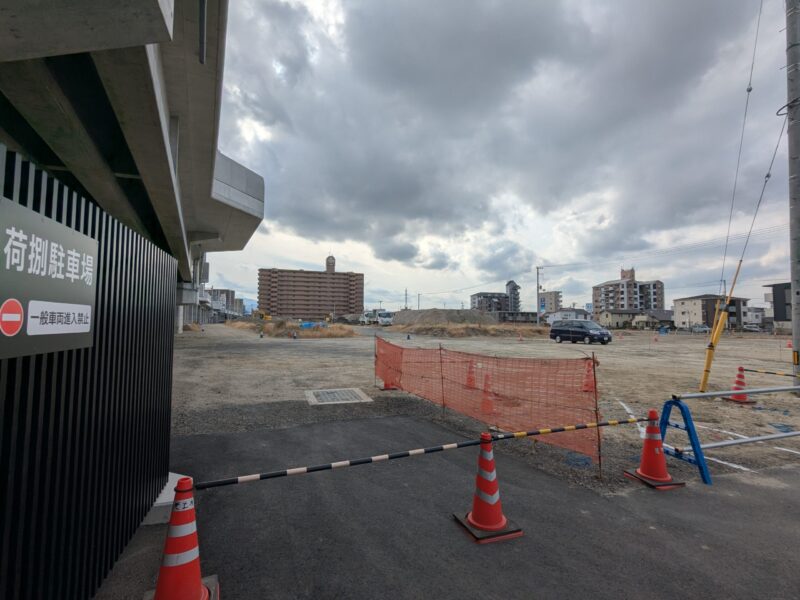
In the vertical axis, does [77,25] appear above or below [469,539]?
above

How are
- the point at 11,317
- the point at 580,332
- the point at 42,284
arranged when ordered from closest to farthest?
the point at 11,317
the point at 42,284
the point at 580,332

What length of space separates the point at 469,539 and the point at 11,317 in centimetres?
371

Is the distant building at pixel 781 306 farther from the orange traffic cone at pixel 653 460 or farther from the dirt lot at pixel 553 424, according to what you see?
the orange traffic cone at pixel 653 460

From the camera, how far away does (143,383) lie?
12.6 ft

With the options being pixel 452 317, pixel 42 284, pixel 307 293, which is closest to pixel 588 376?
pixel 42 284

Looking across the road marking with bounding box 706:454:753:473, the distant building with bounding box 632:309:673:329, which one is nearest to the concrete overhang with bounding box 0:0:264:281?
the road marking with bounding box 706:454:753:473

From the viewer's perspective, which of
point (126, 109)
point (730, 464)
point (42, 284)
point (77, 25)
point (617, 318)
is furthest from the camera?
point (617, 318)

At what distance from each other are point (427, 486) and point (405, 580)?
1.66m

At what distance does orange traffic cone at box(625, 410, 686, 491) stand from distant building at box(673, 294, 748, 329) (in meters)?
116

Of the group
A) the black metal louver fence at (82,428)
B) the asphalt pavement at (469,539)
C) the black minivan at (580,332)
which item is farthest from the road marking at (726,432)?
the black minivan at (580,332)

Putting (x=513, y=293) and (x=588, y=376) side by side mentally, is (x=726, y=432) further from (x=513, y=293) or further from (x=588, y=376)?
(x=513, y=293)

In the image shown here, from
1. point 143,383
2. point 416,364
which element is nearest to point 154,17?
point 143,383

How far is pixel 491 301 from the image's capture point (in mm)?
170625

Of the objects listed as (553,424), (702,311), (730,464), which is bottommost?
(730,464)
